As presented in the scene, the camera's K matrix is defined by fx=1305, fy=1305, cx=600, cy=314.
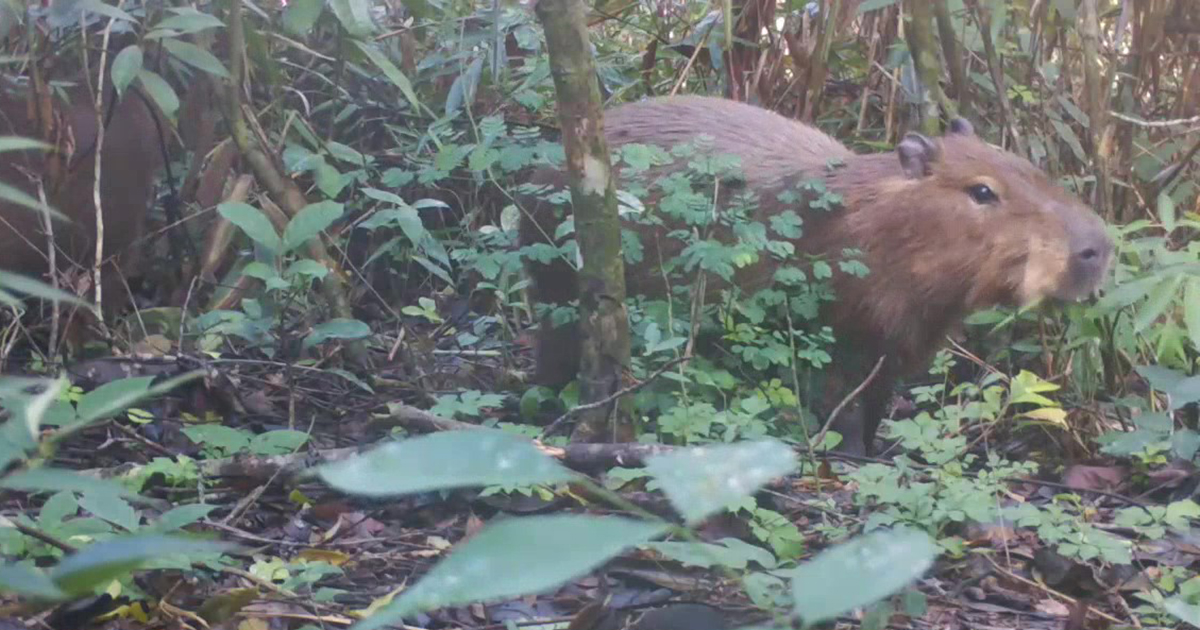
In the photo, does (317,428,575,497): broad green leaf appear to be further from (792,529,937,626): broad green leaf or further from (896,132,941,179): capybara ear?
(896,132,941,179): capybara ear

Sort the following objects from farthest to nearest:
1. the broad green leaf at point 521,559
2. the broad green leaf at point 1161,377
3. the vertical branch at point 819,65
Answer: the vertical branch at point 819,65
the broad green leaf at point 1161,377
the broad green leaf at point 521,559

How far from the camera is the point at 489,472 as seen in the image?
739 mm

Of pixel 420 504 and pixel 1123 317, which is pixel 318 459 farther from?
pixel 1123 317

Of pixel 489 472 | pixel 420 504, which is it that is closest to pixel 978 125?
pixel 420 504

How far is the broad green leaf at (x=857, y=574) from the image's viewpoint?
2.22ft

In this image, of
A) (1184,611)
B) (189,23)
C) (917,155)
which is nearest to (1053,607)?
(1184,611)

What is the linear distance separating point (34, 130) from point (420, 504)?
5.76 feet

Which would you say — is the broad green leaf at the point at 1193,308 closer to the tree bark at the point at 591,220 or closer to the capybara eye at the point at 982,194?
the capybara eye at the point at 982,194

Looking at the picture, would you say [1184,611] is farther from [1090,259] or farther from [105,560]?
[105,560]

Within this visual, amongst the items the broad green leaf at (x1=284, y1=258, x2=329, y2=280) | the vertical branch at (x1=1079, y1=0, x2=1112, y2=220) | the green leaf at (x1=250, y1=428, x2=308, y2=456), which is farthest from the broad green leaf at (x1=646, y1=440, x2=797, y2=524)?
the vertical branch at (x1=1079, y1=0, x2=1112, y2=220)

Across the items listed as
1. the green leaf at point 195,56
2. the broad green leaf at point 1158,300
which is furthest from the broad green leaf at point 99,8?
the broad green leaf at point 1158,300

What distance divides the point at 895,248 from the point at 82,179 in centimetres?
251

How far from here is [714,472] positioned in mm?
737

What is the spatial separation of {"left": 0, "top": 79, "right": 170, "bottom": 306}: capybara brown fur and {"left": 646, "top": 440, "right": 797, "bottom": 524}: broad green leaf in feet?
10.6
